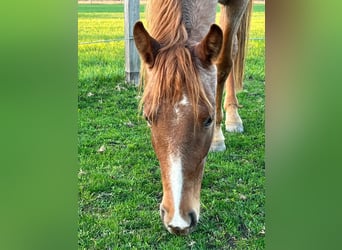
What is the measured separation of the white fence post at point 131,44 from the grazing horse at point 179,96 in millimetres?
320

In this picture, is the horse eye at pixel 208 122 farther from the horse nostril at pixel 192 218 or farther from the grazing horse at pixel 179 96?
the horse nostril at pixel 192 218

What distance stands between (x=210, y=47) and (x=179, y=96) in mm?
176

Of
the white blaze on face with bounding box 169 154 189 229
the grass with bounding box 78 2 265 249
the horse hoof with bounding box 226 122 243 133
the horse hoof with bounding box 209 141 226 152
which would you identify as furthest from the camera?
the horse hoof with bounding box 226 122 243 133

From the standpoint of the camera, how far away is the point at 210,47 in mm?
1177

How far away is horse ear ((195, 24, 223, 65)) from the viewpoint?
1.16 meters

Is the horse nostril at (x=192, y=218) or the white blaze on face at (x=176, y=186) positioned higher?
the white blaze on face at (x=176, y=186)

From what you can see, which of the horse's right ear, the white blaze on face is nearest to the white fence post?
the horse's right ear

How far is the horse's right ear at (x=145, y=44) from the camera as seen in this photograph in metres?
1.15

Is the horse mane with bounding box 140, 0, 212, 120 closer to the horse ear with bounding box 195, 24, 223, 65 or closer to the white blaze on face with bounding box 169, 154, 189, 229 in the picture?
the horse ear with bounding box 195, 24, 223, 65

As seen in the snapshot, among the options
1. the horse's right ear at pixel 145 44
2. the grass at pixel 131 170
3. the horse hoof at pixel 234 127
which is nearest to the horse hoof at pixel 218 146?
the grass at pixel 131 170

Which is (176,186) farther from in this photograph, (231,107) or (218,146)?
(231,107)

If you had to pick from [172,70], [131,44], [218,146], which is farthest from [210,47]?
[218,146]
